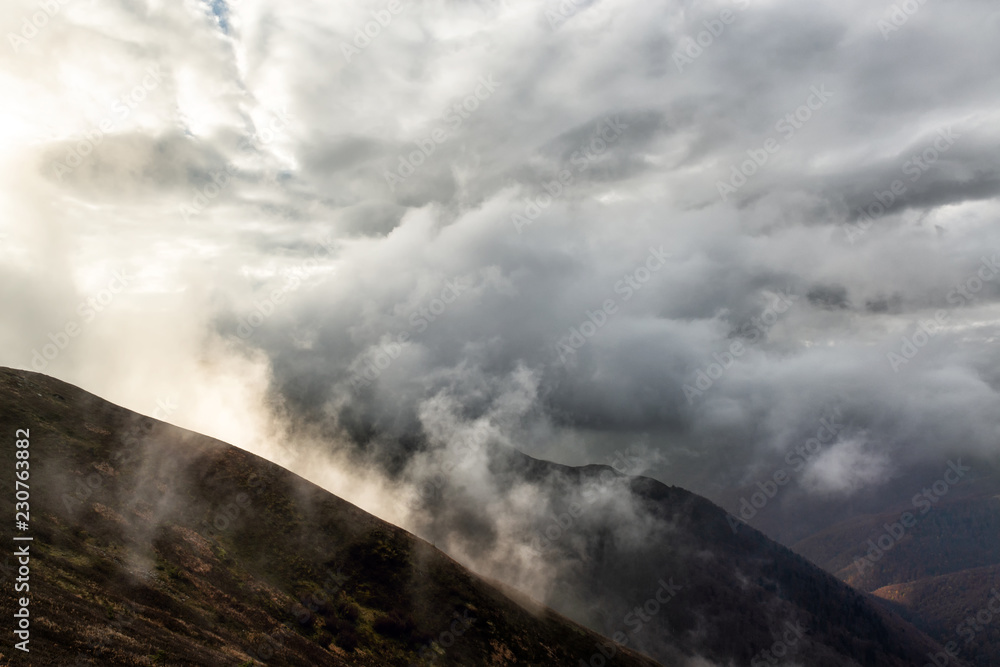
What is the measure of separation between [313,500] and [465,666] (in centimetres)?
6162

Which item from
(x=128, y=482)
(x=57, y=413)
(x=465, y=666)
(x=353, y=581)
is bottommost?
(x=465, y=666)

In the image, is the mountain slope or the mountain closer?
the mountain slope

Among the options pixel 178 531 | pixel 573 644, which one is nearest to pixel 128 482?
pixel 178 531

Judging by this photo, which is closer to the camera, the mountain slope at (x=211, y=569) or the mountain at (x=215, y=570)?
the mountain slope at (x=211, y=569)

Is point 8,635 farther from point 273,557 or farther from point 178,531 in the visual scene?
point 273,557

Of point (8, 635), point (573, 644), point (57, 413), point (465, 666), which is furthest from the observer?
point (573, 644)

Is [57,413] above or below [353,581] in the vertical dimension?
above

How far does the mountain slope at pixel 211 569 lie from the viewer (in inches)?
2452

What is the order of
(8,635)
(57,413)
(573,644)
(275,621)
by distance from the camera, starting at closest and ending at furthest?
(8,635) < (275,621) < (57,413) < (573,644)

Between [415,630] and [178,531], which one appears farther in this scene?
[415,630]

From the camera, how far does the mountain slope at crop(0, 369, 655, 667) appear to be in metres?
62.3

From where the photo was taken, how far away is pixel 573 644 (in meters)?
141

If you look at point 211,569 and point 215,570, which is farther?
point 215,570

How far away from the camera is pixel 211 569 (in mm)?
97688
